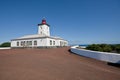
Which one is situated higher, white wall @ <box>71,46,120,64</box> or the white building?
the white building

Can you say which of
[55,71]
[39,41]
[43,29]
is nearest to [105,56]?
[55,71]

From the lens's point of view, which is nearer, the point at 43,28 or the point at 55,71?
the point at 55,71

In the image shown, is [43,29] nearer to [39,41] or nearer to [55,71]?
[39,41]

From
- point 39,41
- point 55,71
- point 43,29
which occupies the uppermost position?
point 43,29

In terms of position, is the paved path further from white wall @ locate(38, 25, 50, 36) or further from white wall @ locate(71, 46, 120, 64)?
white wall @ locate(38, 25, 50, 36)

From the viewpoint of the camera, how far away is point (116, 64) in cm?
788

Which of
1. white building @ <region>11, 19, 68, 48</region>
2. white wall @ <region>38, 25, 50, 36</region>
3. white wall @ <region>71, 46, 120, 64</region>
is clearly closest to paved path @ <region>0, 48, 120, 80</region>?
white wall @ <region>71, 46, 120, 64</region>

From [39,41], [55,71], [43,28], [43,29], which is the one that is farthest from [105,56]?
[43,28]

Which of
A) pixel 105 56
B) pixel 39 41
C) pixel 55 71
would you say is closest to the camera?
pixel 55 71

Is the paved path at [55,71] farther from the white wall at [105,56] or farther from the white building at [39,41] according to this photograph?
the white building at [39,41]

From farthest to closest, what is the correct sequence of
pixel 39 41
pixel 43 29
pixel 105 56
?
pixel 43 29, pixel 39 41, pixel 105 56

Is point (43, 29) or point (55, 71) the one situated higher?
point (43, 29)

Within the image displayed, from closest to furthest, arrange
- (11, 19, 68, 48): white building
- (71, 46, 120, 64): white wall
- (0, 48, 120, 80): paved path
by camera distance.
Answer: (0, 48, 120, 80): paved path
(71, 46, 120, 64): white wall
(11, 19, 68, 48): white building

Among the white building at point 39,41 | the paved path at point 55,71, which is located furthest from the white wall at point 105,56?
the white building at point 39,41
